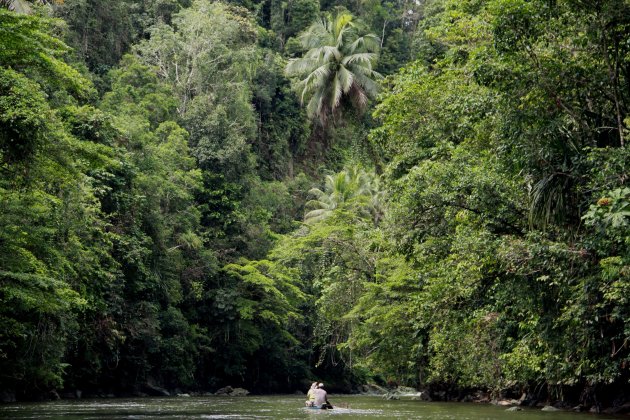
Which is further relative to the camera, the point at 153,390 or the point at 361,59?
the point at 153,390

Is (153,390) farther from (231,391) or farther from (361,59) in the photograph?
(361,59)

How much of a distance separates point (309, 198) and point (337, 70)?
1890 centimetres

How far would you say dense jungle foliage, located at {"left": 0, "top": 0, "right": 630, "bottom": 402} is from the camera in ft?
46.8

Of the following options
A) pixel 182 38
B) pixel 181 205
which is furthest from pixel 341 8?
pixel 181 205

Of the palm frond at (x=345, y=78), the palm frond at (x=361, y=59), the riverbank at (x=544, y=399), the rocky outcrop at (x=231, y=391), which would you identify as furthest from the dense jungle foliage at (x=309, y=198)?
the rocky outcrop at (x=231, y=391)

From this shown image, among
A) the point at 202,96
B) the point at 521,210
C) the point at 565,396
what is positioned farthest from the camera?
the point at 202,96

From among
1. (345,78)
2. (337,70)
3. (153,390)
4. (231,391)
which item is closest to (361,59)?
(337,70)

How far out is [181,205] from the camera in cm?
4153

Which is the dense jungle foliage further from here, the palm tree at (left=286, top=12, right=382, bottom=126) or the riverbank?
the riverbank

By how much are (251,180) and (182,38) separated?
10019 mm

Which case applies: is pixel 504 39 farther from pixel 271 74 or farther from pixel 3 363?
pixel 271 74

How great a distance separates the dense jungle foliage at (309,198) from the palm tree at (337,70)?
0.15m

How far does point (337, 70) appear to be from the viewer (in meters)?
37.1

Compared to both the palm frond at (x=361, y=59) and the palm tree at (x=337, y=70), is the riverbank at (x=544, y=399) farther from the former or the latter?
the palm frond at (x=361, y=59)
